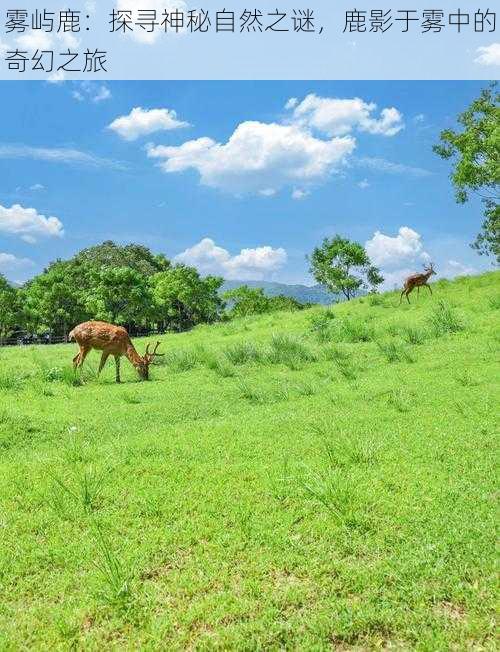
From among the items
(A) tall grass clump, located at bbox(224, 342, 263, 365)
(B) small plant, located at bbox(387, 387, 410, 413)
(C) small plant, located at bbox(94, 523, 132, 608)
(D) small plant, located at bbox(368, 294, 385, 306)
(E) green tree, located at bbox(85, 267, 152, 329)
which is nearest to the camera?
(C) small plant, located at bbox(94, 523, 132, 608)

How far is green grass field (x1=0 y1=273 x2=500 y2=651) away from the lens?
4379 mm

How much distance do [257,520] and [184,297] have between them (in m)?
67.5

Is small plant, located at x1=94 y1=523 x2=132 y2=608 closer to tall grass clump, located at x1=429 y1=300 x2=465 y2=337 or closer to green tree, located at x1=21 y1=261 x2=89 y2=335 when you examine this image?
tall grass clump, located at x1=429 y1=300 x2=465 y2=337

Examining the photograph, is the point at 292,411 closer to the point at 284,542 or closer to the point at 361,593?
the point at 284,542

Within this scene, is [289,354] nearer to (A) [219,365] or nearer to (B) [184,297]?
(A) [219,365]

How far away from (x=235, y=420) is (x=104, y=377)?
7.64 meters

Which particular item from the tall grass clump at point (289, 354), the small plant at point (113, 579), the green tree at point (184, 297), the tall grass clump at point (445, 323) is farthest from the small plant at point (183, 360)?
the green tree at point (184, 297)

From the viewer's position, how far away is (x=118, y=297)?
6300 cm

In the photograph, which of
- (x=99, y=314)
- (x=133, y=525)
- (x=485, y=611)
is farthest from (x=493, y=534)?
(x=99, y=314)

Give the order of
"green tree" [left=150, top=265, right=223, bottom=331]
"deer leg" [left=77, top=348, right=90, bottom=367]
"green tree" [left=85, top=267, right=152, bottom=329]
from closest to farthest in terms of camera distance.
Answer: "deer leg" [left=77, top=348, right=90, bottom=367]
"green tree" [left=85, top=267, right=152, bottom=329]
"green tree" [left=150, top=265, right=223, bottom=331]

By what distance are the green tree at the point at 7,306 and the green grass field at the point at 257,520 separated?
5787 cm

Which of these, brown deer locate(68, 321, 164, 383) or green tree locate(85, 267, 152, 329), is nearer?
brown deer locate(68, 321, 164, 383)

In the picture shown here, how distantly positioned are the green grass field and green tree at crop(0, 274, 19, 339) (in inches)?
2278

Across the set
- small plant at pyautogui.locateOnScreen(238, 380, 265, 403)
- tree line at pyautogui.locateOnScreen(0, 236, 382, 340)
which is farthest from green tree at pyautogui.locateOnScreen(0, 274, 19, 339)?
small plant at pyautogui.locateOnScreen(238, 380, 265, 403)
